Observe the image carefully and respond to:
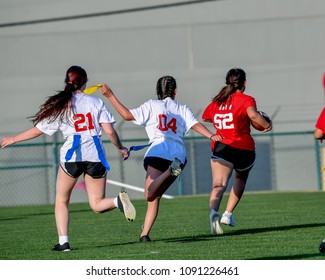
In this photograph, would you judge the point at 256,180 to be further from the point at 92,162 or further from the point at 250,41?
the point at 92,162

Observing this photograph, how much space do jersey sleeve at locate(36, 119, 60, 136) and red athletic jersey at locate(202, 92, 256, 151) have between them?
8.78ft

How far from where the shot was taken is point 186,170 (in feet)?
99.8

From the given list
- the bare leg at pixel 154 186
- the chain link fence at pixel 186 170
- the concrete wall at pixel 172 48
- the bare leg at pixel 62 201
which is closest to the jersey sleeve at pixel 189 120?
the bare leg at pixel 154 186

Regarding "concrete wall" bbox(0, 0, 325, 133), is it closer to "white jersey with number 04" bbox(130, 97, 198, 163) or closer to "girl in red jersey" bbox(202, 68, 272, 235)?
"girl in red jersey" bbox(202, 68, 272, 235)

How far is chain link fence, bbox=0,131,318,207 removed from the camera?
98.2 feet

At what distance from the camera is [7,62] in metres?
31.3

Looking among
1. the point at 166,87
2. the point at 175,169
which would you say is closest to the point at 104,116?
the point at 175,169

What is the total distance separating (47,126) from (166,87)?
1651 mm

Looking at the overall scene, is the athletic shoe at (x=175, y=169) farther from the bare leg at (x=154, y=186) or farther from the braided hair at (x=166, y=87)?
the braided hair at (x=166, y=87)

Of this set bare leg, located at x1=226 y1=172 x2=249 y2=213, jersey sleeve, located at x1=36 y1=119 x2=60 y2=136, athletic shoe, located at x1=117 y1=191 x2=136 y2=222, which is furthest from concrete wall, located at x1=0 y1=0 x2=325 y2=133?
athletic shoe, located at x1=117 y1=191 x2=136 y2=222

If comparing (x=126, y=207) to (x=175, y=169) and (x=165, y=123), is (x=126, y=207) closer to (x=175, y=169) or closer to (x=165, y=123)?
(x=175, y=169)

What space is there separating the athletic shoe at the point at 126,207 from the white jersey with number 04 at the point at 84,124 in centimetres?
51

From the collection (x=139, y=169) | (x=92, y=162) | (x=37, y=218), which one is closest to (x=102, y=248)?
(x=92, y=162)
